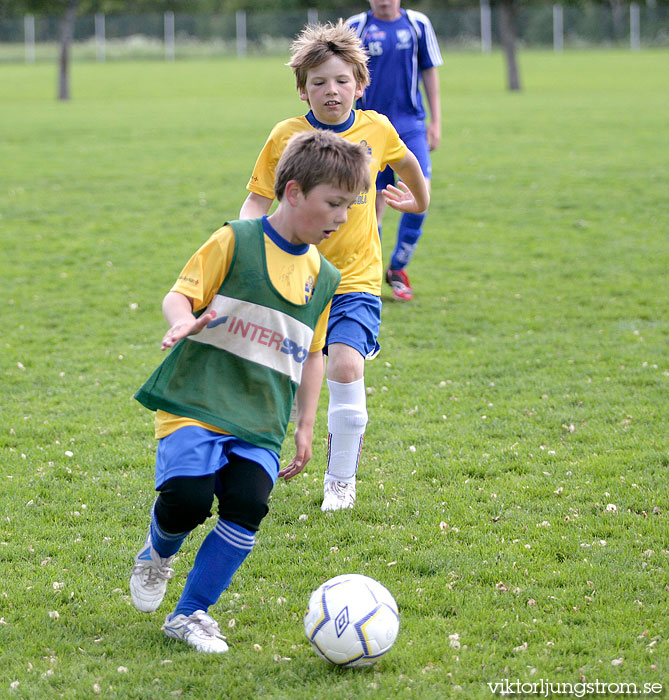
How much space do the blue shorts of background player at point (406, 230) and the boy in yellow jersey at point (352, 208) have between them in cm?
253

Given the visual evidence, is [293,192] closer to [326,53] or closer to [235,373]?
[235,373]

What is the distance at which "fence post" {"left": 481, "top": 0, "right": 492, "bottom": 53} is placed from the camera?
51250 millimetres

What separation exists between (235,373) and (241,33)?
2125 inches

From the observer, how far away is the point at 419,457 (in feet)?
20.2

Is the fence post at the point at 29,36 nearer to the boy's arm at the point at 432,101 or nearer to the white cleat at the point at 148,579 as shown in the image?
the boy's arm at the point at 432,101

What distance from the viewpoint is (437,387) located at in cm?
765

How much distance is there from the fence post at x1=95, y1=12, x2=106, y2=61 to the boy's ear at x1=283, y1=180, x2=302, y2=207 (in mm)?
53630

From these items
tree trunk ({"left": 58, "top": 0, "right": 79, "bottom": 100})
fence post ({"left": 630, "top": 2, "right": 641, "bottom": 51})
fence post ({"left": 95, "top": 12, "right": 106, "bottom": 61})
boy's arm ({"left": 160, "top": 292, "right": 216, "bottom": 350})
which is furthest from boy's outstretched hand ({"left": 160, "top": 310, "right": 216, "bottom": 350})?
fence post ({"left": 630, "top": 2, "right": 641, "bottom": 51})

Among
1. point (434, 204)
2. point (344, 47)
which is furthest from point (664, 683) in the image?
point (434, 204)

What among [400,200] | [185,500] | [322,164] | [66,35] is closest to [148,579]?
[185,500]

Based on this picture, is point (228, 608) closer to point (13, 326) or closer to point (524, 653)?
point (524, 653)

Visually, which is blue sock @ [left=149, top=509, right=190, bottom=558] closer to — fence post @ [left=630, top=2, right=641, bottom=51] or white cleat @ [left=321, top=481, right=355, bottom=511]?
white cleat @ [left=321, top=481, right=355, bottom=511]

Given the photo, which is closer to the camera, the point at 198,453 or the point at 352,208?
the point at 198,453

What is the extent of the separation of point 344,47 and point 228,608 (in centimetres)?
290
